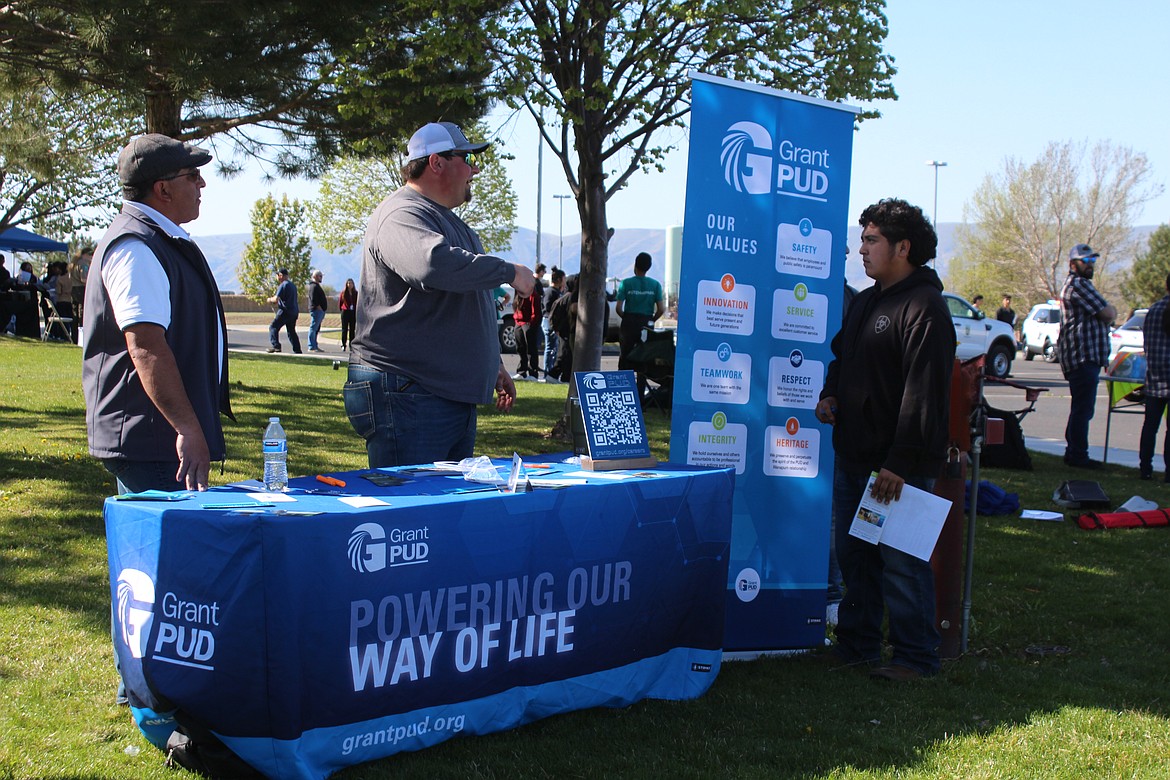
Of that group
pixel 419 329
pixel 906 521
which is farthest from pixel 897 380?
pixel 419 329

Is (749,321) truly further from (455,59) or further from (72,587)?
(455,59)

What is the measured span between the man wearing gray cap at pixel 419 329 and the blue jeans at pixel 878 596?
169cm

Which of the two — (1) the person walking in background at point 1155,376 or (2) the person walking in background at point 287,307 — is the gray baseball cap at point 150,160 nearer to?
(1) the person walking in background at point 1155,376

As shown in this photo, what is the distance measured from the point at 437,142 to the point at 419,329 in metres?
0.72

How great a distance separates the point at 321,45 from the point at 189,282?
18.1 ft

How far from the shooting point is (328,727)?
10.4 ft

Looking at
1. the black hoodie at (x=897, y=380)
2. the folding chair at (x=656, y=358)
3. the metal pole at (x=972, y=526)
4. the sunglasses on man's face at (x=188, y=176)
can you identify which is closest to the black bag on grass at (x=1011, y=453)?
the folding chair at (x=656, y=358)

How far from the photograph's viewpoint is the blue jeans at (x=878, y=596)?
4410 millimetres

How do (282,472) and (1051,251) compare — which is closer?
(282,472)

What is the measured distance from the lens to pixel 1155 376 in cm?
976

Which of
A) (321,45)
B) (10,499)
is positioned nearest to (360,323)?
(10,499)

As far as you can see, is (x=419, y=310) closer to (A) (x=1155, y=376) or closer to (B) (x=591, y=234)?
(B) (x=591, y=234)

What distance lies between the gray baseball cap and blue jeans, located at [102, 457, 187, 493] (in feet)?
2.92

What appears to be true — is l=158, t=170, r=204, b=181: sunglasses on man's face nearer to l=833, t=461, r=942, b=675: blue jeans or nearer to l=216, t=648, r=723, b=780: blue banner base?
l=216, t=648, r=723, b=780: blue banner base
